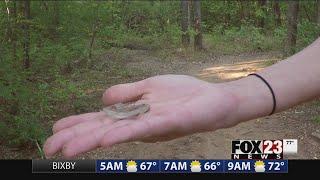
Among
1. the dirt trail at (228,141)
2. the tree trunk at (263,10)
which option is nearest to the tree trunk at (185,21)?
the tree trunk at (263,10)

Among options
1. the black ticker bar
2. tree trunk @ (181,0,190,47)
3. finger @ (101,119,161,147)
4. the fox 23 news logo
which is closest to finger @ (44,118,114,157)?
finger @ (101,119,161,147)

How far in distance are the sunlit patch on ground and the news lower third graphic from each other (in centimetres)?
541

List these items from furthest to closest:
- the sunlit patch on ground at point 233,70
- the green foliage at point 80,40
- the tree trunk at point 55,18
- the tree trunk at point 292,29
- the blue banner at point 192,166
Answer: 1. the tree trunk at point 55,18
2. the tree trunk at point 292,29
3. the sunlit patch on ground at point 233,70
4. the green foliage at point 80,40
5. the blue banner at point 192,166

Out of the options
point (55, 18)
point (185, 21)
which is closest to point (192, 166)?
point (55, 18)

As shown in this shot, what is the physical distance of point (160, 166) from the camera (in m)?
2.56

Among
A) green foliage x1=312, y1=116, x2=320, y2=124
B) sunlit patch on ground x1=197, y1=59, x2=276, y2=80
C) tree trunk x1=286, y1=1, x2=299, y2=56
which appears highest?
tree trunk x1=286, y1=1, x2=299, y2=56

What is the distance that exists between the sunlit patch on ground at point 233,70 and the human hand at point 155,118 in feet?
21.1

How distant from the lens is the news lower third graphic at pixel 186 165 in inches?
99.0

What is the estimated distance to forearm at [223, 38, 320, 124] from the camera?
154 centimetres

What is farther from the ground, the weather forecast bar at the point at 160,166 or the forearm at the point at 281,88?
the forearm at the point at 281,88

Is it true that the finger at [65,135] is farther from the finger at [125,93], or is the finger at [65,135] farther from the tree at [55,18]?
the tree at [55,18]

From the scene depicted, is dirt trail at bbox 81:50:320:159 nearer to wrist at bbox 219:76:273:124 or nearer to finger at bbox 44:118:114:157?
wrist at bbox 219:76:273:124

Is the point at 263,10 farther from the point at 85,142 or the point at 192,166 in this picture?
the point at 85,142

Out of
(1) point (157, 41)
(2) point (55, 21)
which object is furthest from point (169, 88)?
(1) point (157, 41)
